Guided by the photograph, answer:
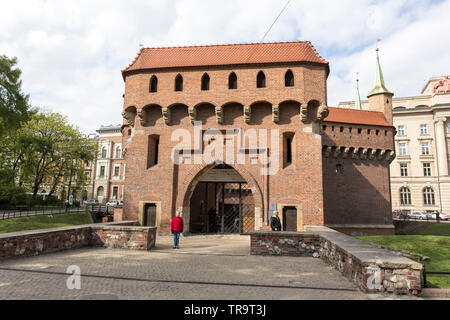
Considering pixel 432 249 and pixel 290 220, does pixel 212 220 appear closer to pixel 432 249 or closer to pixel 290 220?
pixel 290 220

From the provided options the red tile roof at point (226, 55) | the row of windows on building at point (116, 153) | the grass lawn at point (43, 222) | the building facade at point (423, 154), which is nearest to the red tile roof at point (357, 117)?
the red tile roof at point (226, 55)

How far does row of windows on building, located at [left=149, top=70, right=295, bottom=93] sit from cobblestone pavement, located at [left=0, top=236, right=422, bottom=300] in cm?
965

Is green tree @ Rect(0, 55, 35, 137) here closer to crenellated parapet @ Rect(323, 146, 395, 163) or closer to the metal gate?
the metal gate

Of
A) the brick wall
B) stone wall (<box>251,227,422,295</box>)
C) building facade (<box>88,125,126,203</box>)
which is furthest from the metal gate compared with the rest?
building facade (<box>88,125,126,203</box>)

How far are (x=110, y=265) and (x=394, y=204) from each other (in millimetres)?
46817

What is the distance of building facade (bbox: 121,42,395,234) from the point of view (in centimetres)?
1457

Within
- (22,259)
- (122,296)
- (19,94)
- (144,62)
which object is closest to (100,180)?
(19,94)

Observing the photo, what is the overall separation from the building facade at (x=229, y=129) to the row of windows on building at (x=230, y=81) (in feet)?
0.18

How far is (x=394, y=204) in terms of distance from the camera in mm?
44188

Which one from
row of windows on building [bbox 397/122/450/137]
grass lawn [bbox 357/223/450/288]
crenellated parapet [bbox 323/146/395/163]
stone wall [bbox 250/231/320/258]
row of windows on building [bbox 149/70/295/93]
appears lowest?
grass lawn [bbox 357/223/450/288]

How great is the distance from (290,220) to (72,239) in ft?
31.2

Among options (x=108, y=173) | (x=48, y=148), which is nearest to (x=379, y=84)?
(x=48, y=148)

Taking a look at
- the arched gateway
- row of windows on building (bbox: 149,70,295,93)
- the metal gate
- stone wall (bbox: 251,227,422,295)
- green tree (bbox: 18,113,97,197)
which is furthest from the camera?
green tree (bbox: 18,113,97,197)
